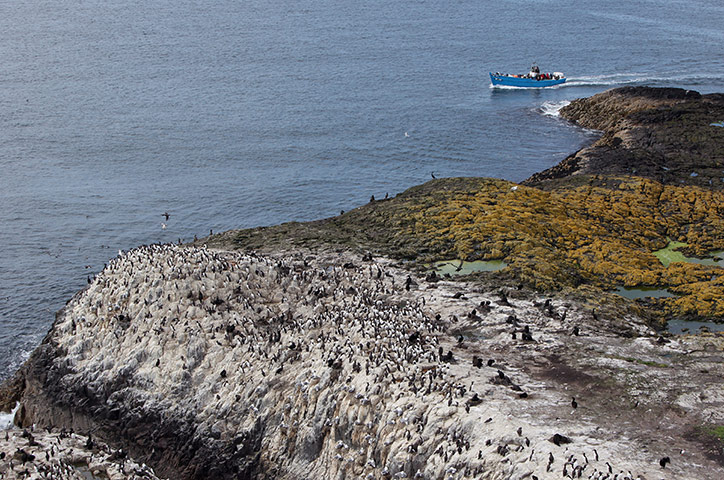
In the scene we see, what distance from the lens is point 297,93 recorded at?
118 metres

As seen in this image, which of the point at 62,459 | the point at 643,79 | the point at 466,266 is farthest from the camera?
the point at 643,79

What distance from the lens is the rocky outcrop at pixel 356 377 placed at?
2795 cm

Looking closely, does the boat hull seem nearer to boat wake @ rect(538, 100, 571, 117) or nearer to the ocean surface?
the ocean surface

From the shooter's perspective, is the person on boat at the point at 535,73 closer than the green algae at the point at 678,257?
No

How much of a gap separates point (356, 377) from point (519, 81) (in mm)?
102892

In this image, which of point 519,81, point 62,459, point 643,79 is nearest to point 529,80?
point 519,81

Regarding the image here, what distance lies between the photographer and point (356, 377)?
109ft

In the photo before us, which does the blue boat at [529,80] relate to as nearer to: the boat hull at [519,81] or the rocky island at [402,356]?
the boat hull at [519,81]

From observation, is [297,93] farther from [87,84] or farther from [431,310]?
[431,310]

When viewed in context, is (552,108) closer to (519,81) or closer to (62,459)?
(519,81)

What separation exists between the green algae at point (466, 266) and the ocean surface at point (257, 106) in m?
28.1

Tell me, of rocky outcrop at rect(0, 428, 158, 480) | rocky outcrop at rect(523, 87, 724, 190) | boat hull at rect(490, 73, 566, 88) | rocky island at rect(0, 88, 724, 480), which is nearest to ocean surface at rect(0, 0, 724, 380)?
boat hull at rect(490, 73, 566, 88)

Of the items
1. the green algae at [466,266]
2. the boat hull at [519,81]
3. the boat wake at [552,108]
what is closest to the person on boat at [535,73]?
the boat hull at [519,81]

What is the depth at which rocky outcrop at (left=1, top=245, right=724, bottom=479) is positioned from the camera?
2795 cm
